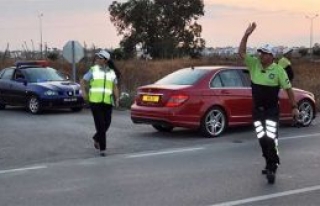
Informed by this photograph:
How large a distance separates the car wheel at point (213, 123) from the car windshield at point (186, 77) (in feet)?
2.51

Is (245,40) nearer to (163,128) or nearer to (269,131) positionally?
(269,131)

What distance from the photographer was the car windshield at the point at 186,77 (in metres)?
13.6

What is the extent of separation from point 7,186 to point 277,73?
387 cm

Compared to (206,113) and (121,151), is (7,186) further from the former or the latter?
(206,113)

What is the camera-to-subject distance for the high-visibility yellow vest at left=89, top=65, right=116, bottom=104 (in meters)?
11.3

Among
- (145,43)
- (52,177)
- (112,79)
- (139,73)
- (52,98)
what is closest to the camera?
(52,177)

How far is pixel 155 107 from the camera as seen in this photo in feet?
44.0

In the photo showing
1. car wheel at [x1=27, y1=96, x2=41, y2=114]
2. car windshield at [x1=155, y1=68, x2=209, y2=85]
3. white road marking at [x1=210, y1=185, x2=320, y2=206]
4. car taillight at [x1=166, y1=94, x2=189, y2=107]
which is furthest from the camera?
car wheel at [x1=27, y1=96, x2=41, y2=114]

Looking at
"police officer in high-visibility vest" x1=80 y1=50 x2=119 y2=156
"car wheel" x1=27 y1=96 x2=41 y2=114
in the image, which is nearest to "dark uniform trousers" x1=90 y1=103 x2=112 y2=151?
"police officer in high-visibility vest" x1=80 y1=50 x2=119 y2=156

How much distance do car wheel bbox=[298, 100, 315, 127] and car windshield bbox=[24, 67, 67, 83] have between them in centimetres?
895

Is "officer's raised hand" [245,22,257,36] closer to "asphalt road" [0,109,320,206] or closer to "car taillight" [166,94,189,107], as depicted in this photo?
"asphalt road" [0,109,320,206]

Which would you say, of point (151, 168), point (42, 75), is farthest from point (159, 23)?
point (151, 168)

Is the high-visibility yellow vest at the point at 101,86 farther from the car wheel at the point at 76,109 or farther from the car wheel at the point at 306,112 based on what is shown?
the car wheel at the point at 76,109

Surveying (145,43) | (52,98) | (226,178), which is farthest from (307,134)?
(145,43)
